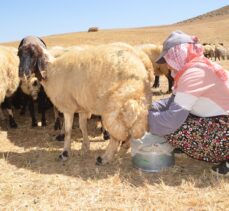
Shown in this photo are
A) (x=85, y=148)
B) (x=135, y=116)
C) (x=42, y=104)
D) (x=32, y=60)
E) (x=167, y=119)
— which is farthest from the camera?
(x=42, y=104)

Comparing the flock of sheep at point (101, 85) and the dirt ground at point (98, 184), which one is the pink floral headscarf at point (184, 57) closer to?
the flock of sheep at point (101, 85)

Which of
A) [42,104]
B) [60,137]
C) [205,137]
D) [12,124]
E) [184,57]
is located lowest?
[12,124]

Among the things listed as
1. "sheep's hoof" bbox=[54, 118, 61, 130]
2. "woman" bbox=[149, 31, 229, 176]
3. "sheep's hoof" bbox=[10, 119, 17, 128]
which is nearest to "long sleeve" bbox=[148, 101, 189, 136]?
"woman" bbox=[149, 31, 229, 176]

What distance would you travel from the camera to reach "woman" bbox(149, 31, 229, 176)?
5.08 metres

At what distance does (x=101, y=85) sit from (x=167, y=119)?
1.09 m

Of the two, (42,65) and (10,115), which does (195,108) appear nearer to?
(42,65)

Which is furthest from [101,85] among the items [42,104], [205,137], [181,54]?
[42,104]

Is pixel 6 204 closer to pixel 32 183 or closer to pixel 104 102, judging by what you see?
pixel 32 183

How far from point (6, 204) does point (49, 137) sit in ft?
10.3

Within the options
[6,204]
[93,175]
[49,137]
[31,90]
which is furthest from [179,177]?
[31,90]

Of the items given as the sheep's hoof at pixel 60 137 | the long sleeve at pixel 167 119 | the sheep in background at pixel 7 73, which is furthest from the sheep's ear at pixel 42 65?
the long sleeve at pixel 167 119

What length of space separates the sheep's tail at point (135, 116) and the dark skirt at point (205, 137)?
1.20 ft

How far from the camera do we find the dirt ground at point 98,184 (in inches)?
181

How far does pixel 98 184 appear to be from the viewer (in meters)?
5.20
